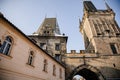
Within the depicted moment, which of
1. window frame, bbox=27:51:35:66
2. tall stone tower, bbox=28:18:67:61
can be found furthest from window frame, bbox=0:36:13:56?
tall stone tower, bbox=28:18:67:61

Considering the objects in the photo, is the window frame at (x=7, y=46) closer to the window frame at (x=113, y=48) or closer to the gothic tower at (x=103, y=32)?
the gothic tower at (x=103, y=32)

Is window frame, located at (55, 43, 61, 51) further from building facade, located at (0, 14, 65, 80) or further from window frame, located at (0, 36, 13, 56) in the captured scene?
window frame, located at (0, 36, 13, 56)

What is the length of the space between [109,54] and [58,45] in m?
9.85

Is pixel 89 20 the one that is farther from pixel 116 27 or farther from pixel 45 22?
pixel 45 22

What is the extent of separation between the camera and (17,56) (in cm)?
711

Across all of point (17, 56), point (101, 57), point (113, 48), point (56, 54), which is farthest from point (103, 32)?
point (17, 56)

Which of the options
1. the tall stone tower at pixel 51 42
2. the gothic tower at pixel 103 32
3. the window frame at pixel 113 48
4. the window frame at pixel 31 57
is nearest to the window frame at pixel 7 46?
the window frame at pixel 31 57

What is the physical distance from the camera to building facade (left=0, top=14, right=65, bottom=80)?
20.4 ft

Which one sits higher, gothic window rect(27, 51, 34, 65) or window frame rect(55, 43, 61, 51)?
window frame rect(55, 43, 61, 51)

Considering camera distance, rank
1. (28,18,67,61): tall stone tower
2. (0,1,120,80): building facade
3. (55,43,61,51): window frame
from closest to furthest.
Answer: (0,1,120,80): building facade
(28,18,67,61): tall stone tower
(55,43,61,51): window frame

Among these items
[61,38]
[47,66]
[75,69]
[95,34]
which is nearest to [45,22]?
[61,38]

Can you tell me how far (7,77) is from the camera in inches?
246

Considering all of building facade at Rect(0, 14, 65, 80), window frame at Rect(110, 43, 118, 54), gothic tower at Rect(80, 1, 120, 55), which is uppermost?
gothic tower at Rect(80, 1, 120, 55)

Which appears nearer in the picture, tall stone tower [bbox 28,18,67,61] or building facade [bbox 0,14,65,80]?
building facade [bbox 0,14,65,80]
